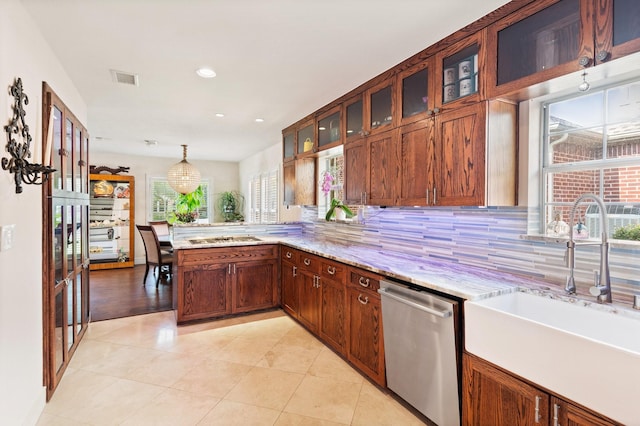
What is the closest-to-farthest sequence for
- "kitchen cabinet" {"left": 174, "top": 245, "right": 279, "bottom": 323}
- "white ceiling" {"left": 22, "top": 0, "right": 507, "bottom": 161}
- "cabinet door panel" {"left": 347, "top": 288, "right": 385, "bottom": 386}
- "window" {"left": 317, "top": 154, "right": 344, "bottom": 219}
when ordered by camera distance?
"white ceiling" {"left": 22, "top": 0, "right": 507, "bottom": 161} < "cabinet door panel" {"left": 347, "top": 288, "right": 385, "bottom": 386} < "kitchen cabinet" {"left": 174, "top": 245, "right": 279, "bottom": 323} < "window" {"left": 317, "top": 154, "right": 344, "bottom": 219}

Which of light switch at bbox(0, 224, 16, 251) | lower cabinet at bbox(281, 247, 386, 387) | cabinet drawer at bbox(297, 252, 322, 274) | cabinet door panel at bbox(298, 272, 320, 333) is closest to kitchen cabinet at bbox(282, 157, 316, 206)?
lower cabinet at bbox(281, 247, 386, 387)

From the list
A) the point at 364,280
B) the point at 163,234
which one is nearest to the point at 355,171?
the point at 364,280

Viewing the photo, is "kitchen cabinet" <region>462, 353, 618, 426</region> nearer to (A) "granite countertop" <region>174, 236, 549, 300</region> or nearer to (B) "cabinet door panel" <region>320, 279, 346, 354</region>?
(A) "granite countertop" <region>174, 236, 549, 300</region>

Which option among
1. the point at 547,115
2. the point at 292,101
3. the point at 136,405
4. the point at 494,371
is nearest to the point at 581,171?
the point at 547,115

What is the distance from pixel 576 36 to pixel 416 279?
146 centimetres

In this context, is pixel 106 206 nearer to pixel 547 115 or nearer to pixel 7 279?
pixel 7 279

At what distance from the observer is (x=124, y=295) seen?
4730mm

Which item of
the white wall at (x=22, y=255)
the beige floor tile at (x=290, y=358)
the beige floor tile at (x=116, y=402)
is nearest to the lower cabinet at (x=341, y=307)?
the beige floor tile at (x=290, y=358)

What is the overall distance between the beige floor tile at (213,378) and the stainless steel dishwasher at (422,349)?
1.16 metres

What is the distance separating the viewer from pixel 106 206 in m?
6.74

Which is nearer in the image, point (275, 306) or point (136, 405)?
point (136, 405)

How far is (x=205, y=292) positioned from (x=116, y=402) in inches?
58.7

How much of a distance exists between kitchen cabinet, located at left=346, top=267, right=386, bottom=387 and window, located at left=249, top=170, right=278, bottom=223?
11.9 feet

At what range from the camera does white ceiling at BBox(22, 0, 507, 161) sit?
191 centimetres
